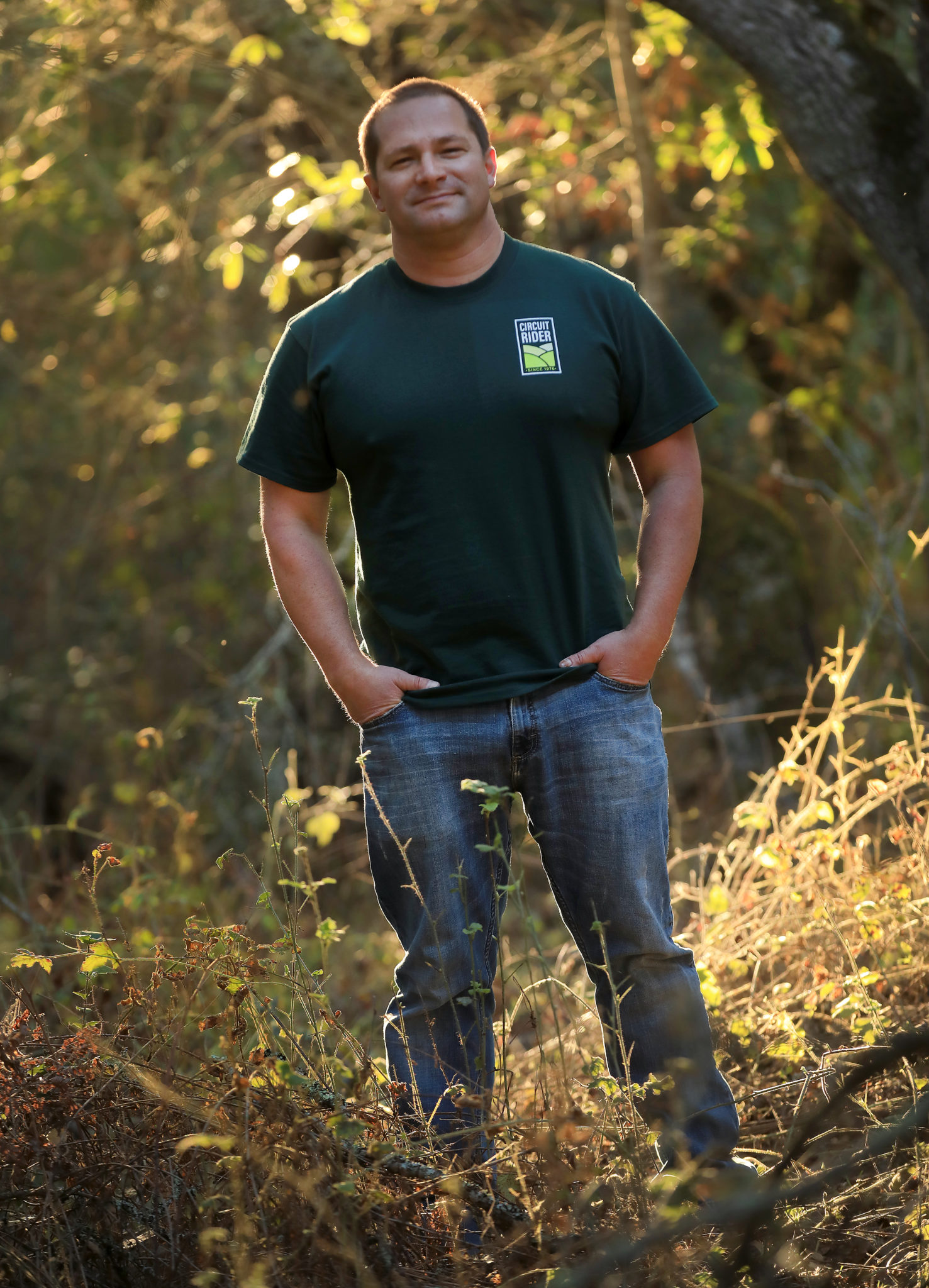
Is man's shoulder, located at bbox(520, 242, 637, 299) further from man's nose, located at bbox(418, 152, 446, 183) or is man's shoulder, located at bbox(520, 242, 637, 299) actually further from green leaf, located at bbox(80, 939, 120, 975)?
green leaf, located at bbox(80, 939, 120, 975)

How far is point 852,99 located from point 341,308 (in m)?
2.26

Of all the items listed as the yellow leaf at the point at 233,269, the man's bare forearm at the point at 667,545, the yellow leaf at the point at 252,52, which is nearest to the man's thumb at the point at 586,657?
the man's bare forearm at the point at 667,545

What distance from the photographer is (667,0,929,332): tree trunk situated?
3959mm

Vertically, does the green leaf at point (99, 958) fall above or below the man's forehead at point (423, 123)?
below

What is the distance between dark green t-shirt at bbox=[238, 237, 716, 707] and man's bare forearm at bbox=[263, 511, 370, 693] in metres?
0.08

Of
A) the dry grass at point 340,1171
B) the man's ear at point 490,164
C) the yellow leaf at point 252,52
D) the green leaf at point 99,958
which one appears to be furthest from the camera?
the yellow leaf at point 252,52


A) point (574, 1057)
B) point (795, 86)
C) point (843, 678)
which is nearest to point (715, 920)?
point (574, 1057)

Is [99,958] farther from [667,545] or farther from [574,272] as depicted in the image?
[574,272]

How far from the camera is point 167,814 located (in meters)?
5.73

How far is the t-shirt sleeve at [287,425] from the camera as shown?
8.70 ft

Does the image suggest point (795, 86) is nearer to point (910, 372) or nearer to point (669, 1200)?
point (669, 1200)

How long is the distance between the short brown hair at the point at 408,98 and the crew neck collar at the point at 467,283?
0.76 ft

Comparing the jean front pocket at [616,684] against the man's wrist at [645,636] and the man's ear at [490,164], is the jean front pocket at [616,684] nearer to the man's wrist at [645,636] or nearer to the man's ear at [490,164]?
the man's wrist at [645,636]

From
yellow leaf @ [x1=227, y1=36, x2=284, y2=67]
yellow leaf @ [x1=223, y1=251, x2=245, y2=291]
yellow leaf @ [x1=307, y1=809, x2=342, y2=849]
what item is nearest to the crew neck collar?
→ yellow leaf @ [x1=307, y1=809, x2=342, y2=849]
